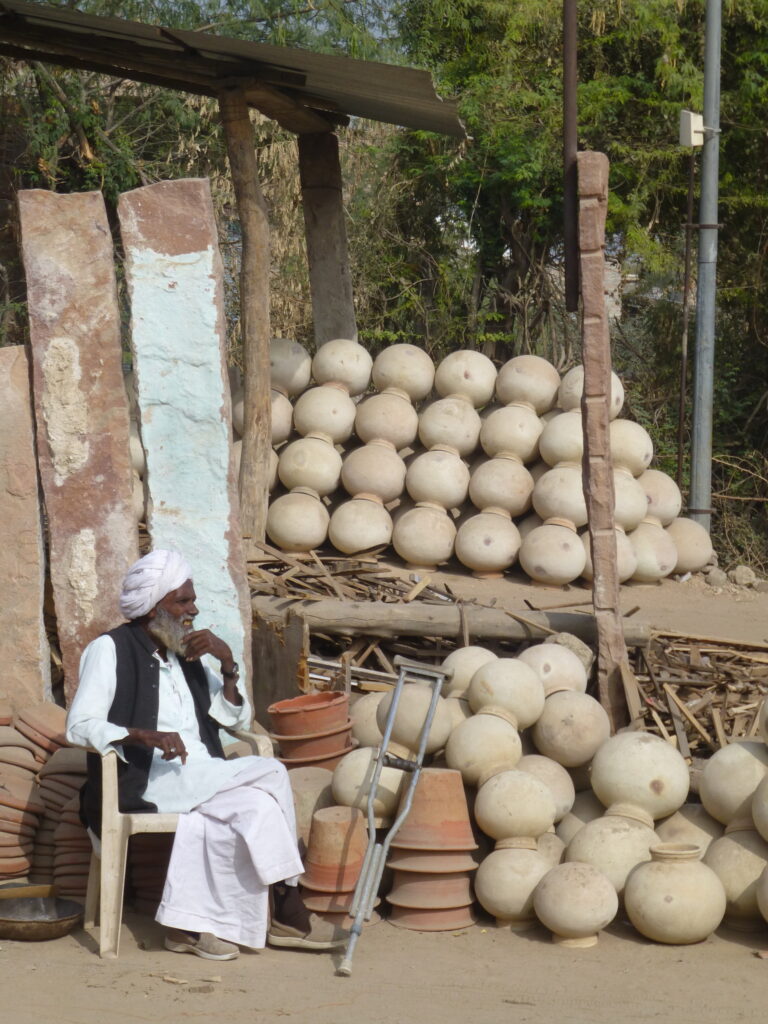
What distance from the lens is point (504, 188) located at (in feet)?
44.1

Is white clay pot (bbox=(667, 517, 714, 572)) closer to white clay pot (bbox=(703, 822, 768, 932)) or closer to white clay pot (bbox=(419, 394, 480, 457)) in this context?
white clay pot (bbox=(419, 394, 480, 457))

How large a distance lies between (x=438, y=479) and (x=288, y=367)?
4.71 ft

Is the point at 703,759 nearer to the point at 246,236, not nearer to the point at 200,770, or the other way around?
the point at 200,770

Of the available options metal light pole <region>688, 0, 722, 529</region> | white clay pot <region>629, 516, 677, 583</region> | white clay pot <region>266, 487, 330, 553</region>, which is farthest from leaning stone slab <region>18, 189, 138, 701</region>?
metal light pole <region>688, 0, 722, 529</region>

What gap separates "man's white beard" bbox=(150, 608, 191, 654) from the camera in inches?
190

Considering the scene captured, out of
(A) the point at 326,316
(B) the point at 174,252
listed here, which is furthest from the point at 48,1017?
(A) the point at 326,316

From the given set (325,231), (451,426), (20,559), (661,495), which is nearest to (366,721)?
(20,559)

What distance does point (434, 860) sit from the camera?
4926 mm

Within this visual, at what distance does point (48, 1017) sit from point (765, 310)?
439 inches

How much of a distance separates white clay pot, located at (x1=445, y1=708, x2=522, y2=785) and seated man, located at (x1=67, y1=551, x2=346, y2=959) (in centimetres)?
83

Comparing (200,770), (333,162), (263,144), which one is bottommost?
(200,770)

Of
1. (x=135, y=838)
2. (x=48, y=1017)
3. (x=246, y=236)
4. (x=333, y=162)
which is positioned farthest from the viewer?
(x=333, y=162)

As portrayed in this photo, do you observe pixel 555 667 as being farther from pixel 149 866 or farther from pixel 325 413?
pixel 325 413

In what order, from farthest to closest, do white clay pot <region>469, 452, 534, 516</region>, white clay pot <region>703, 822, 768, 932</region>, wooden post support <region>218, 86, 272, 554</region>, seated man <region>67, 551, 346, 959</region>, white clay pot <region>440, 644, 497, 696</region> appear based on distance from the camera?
1. white clay pot <region>469, 452, 534, 516</region>
2. wooden post support <region>218, 86, 272, 554</region>
3. white clay pot <region>440, 644, 497, 696</region>
4. white clay pot <region>703, 822, 768, 932</region>
5. seated man <region>67, 551, 346, 959</region>
